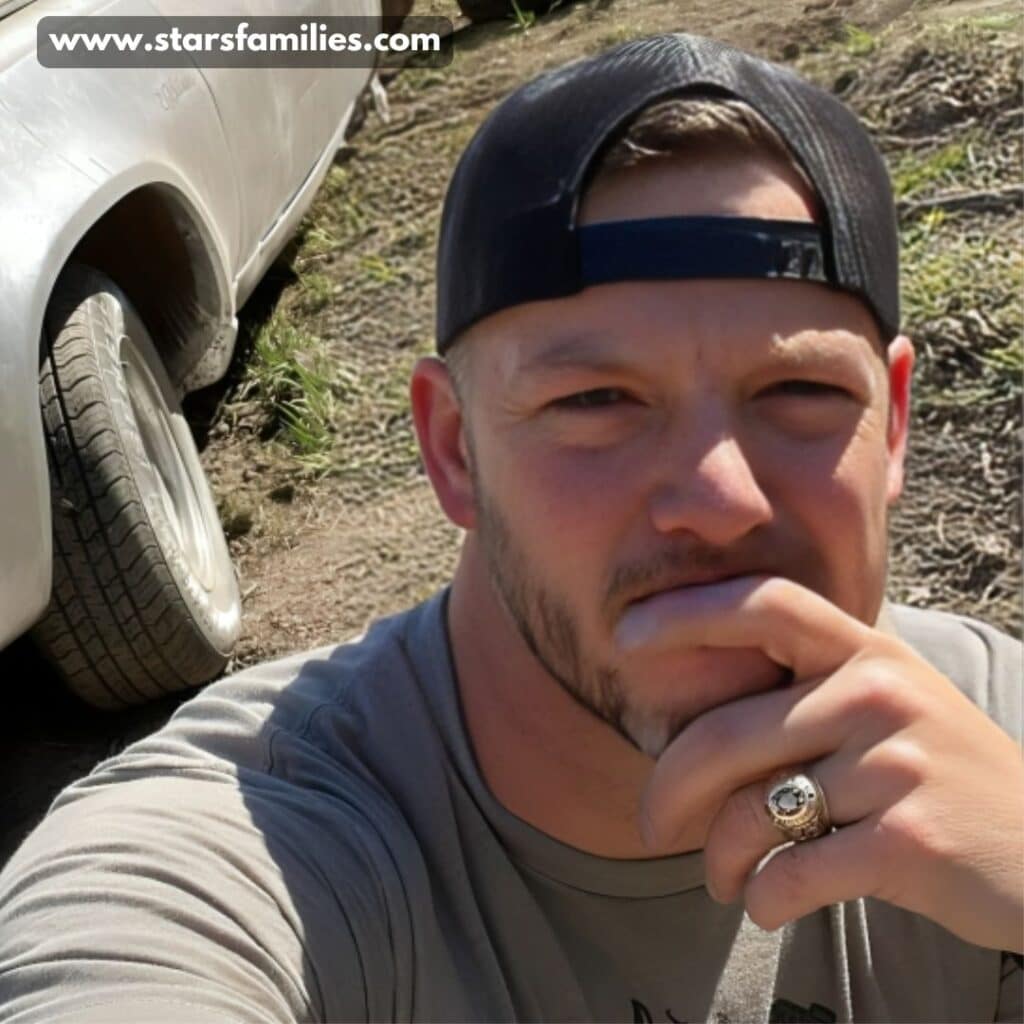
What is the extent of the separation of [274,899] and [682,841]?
0.50m

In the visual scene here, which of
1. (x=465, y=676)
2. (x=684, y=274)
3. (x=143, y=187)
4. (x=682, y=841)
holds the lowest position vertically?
(x=682, y=841)

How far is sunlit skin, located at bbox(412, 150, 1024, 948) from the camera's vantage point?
4.34 ft

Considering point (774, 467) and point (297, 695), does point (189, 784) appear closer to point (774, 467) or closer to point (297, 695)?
point (297, 695)

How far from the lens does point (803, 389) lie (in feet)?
4.98

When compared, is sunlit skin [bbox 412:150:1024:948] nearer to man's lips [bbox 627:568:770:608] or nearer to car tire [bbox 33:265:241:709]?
man's lips [bbox 627:568:770:608]

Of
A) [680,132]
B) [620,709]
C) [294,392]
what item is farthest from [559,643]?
[294,392]

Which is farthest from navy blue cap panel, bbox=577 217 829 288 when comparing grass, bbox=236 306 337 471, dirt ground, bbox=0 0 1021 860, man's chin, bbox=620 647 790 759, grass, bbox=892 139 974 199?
grass, bbox=892 139 974 199

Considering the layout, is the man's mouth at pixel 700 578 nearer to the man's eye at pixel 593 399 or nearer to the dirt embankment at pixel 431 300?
the man's eye at pixel 593 399

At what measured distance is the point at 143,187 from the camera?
118 inches

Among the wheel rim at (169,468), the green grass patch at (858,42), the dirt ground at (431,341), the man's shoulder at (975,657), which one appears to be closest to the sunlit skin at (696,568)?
the man's shoulder at (975,657)

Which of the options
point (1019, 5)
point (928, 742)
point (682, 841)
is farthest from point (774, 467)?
point (1019, 5)

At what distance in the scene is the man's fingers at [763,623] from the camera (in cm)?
136

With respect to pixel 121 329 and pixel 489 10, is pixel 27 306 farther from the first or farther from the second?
pixel 489 10

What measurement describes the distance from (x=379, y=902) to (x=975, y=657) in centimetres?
87
